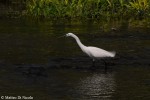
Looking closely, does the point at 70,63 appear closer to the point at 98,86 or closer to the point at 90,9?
the point at 98,86

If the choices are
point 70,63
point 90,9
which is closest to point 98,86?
point 70,63

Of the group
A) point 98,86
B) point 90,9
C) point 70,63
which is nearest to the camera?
point 98,86

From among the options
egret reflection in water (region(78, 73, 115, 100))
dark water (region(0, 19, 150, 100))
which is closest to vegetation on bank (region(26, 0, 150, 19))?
dark water (region(0, 19, 150, 100))

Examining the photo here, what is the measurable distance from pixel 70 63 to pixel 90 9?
10414 millimetres

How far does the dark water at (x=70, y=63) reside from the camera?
13.1m

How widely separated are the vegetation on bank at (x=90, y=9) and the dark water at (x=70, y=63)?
1.74 metres

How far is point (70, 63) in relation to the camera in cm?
1631

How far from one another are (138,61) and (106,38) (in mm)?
4622

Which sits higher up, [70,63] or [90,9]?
[90,9]

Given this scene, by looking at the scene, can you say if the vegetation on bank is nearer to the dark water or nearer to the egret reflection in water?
the dark water

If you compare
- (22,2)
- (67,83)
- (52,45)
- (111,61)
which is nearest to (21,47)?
(52,45)

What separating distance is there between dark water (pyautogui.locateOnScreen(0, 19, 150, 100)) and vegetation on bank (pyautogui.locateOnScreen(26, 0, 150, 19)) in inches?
68.5

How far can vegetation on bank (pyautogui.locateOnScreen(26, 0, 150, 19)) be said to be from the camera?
26.0 meters

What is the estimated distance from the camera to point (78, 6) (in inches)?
1024
